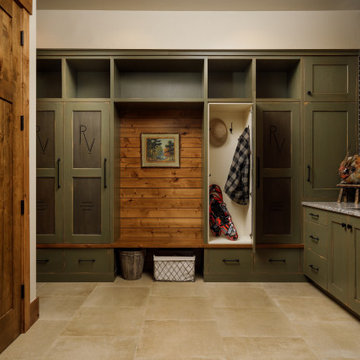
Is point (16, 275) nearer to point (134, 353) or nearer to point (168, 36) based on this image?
point (134, 353)

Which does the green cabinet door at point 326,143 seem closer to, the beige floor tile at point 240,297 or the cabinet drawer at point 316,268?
the cabinet drawer at point 316,268

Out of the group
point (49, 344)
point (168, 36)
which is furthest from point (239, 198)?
point (49, 344)

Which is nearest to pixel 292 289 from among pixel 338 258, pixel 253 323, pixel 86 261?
pixel 338 258

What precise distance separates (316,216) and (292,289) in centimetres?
77

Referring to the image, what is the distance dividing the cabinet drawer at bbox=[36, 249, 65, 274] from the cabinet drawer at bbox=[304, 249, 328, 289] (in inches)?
100

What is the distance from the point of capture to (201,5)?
310cm

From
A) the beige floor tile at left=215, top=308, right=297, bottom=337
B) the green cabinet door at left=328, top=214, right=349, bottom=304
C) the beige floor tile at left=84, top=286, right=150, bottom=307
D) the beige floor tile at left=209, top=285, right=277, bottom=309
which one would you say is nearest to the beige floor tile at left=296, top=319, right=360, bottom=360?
the beige floor tile at left=215, top=308, right=297, bottom=337

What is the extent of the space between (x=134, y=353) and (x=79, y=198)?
5.72 feet

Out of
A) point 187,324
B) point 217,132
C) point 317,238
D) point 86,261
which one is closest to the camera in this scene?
point 187,324

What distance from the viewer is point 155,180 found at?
11.9 ft

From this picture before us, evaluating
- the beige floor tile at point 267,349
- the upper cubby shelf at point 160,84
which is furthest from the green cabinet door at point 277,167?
the beige floor tile at point 267,349

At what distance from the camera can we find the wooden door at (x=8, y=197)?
1.95m

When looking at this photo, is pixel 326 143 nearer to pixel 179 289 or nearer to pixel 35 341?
pixel 179 289

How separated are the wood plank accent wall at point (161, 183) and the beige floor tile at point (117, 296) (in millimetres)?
723
